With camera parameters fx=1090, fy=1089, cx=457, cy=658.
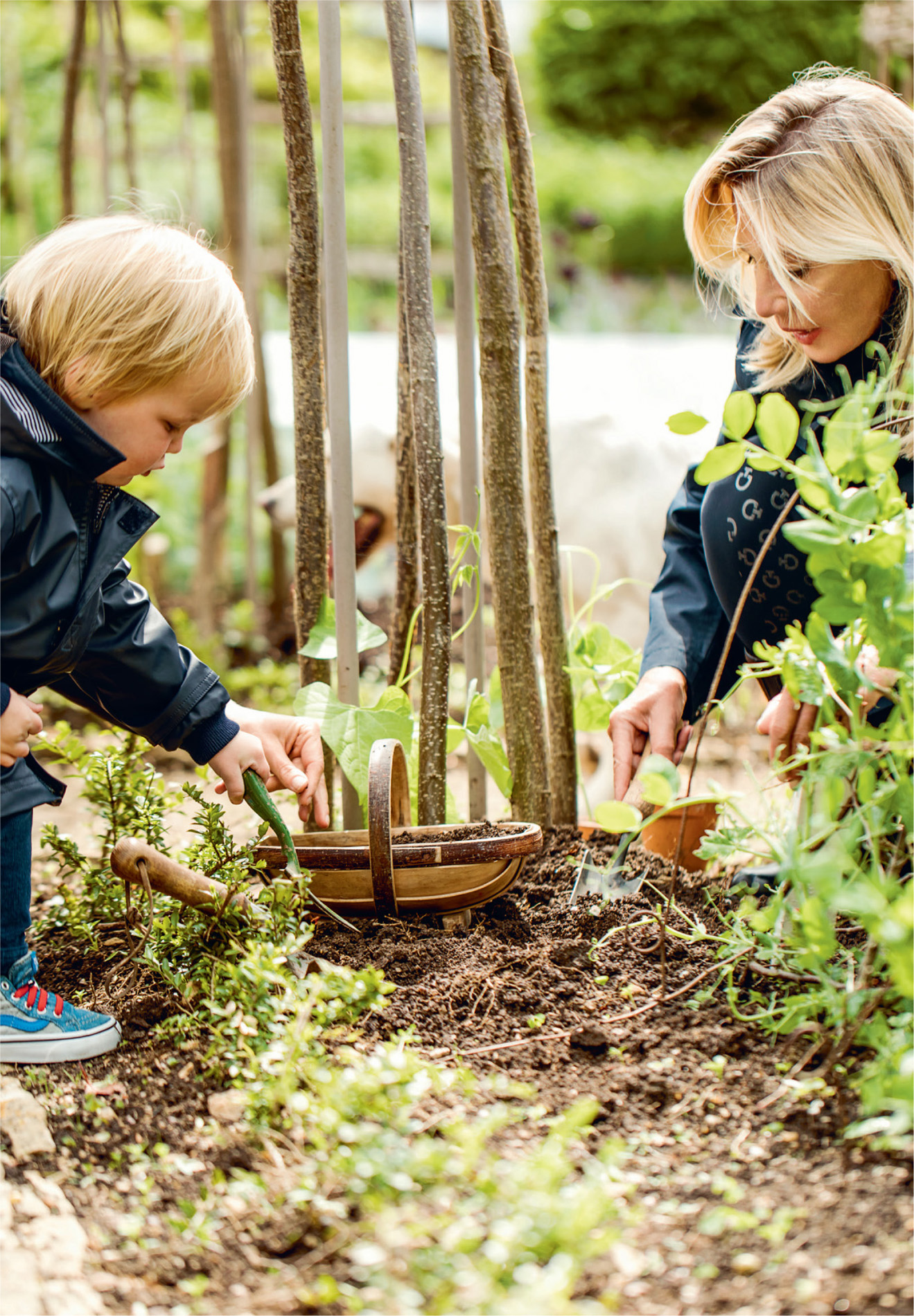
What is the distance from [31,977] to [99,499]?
622 mm

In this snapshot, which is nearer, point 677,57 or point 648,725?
point 648,725

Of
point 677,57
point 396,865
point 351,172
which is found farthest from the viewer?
point 677,57

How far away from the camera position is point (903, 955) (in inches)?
33.4

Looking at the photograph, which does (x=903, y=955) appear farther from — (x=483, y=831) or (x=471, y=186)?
(x=471, y=186)

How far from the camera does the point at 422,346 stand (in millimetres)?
1589

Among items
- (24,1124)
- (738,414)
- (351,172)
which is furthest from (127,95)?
(351,172)

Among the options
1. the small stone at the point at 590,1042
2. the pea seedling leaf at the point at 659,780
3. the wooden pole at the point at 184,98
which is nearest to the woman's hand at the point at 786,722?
the pea seedling leaf at the point at 659,780

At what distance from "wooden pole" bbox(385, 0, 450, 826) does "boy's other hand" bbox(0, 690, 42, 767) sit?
0.58 metres

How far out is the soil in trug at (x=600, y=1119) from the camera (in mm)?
860

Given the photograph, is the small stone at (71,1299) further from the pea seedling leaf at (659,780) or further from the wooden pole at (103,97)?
the wooden pole at (103,97)

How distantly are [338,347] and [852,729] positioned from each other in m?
0.93

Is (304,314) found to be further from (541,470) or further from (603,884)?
(603,884)

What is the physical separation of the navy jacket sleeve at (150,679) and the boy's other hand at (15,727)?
20 centimetres

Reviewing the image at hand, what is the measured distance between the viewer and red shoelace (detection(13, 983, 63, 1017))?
132cm
